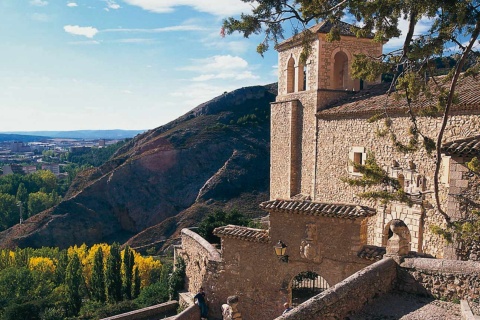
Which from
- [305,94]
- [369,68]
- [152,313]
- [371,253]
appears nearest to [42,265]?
[152,313]

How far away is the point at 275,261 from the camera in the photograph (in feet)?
32.9

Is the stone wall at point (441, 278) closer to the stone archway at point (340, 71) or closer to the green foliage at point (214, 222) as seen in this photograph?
the stone archway at point (340, 71)

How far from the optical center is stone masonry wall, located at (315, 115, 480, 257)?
10.4 metres

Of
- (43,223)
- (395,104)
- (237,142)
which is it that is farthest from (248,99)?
(395,104)

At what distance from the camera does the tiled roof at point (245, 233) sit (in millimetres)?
10227

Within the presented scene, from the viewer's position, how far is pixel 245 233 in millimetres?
10547

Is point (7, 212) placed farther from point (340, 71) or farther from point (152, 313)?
point (340, 71)

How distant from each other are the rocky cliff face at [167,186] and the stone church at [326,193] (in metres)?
36.5

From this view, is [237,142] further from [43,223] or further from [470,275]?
[470,275]

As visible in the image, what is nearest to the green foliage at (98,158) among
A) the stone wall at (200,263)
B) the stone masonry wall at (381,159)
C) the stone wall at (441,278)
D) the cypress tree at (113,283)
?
the cypress tree at (113,283)

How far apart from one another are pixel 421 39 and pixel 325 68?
334 inches

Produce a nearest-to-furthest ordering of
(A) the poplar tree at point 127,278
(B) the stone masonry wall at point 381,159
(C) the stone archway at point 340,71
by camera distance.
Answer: (B) the stone masonry wall at point 381,159
(C) the stone archway at point 340,71
(A) the poplar tree at point 127,278

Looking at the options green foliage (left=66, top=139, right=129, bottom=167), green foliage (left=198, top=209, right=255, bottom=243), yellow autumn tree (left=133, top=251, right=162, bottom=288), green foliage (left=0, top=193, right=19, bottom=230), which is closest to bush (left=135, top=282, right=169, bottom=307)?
green foliage (left=198, top=209, right=255, bottom=243)

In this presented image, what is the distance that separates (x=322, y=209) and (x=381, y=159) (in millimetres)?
4198
